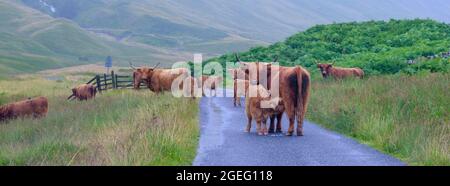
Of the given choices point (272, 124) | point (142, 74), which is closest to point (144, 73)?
point (142, 74)

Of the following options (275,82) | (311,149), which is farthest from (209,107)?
(311,149)

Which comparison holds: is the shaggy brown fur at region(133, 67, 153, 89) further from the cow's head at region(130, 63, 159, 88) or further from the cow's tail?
the cow's tail

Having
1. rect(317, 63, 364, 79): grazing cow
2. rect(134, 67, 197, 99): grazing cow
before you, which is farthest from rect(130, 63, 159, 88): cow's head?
rect(317, 63, 364, 79): grazing cow

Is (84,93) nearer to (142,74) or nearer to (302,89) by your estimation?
Answer: (142,74)

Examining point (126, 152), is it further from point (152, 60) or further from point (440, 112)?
point (152, 60)

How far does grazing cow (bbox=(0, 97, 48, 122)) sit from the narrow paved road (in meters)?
12.4

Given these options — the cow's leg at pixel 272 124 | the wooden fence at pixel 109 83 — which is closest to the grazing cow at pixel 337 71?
the wooden fence at pixel 109 83

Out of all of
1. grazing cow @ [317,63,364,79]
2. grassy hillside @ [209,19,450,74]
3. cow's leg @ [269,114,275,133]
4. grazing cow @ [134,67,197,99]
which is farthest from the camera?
grassy hillside @ [209,19,450,74]

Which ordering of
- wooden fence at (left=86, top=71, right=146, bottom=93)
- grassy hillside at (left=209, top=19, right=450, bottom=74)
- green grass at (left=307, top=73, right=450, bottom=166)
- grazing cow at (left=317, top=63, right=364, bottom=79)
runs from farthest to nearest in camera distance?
wooden fence at (left=86, top=71, right=146, bottom=93) → grassy hillside at (left=209, top=19, right=450, bottom=74) → grazing cow at (left=317, top=63, right=364, bottom=79) → green grass at (left=307, top=73, right=450, bottom=166)

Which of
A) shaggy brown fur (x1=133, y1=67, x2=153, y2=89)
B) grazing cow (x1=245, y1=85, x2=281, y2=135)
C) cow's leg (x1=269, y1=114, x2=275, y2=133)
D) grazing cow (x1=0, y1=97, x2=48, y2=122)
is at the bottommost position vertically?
grazing cow (x1=0, y1=97, x2=48, y2=122)

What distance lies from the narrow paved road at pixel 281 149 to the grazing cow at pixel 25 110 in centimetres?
1240

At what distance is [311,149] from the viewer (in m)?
13.1

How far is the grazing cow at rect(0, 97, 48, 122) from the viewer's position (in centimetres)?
2777

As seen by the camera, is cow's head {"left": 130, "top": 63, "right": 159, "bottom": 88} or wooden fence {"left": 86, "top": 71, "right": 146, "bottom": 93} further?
wooden fence {"left": 86, "top": 71, "right": 146, "bottom": 93}
